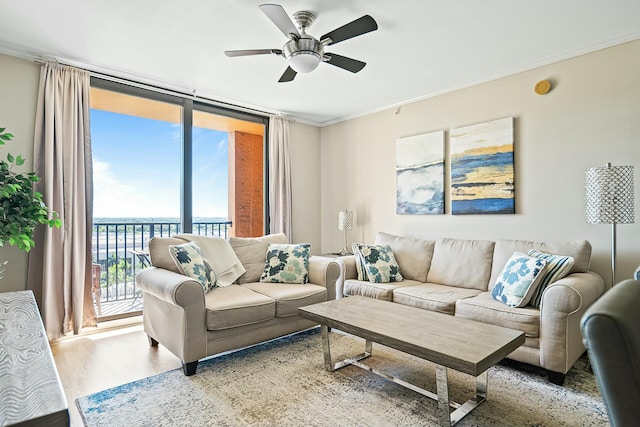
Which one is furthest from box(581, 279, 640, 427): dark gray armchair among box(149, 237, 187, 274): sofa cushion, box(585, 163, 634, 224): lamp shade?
box(149, 237, 187, 274): sofa cushion

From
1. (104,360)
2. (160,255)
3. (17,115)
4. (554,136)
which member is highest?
(17,115)

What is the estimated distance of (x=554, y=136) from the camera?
10.2ft

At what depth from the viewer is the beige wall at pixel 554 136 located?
2.77m

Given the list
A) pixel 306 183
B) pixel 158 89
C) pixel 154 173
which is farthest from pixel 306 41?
pixel 154 173

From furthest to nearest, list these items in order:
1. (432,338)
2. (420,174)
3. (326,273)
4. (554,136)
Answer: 1. (420,174)
2. (326,273)
3. (554,136)
4. (432,338)

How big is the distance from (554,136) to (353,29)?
2.13 metres

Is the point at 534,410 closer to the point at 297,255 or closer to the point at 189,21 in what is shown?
the point at 297,255

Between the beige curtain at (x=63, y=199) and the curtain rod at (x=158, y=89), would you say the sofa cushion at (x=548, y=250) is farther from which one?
the beige curtain at (x=63, y=199)

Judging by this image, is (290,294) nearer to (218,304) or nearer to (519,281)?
(218,304)

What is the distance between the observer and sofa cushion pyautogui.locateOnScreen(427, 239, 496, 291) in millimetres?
3234

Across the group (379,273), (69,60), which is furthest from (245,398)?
(69,60)

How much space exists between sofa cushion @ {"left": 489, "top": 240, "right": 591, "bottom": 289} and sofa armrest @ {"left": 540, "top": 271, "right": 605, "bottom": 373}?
0.45 m

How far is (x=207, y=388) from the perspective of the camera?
222 cm

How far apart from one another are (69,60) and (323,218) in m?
3.46
